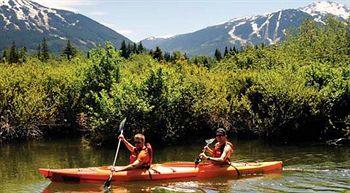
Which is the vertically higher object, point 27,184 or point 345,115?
point 345,115

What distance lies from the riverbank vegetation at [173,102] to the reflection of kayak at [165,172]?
898 centimetres

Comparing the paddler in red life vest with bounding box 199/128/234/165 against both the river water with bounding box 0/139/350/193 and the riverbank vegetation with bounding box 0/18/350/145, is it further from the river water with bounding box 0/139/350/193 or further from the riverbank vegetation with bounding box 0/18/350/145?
the riverbank vegetation with bounding box 0/18/350/145

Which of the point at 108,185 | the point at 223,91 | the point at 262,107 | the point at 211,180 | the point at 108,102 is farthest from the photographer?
the point at 223,91

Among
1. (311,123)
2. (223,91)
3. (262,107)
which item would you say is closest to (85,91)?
(223,91)

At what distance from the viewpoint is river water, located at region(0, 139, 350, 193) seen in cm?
1816

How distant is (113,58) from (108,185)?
707 inches

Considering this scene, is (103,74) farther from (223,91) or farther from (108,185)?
(108,185)

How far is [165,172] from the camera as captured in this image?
19.4m

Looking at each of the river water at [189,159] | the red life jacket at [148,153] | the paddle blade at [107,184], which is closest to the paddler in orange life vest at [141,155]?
the red life jacket at [148,153]

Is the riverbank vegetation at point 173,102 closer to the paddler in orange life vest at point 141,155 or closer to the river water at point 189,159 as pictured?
the river water at point 189,159

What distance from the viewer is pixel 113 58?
35219 millimetres

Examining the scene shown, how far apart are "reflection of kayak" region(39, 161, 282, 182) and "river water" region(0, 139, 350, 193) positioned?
276mm

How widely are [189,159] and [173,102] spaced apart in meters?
5.57

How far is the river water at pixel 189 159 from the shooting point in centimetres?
1816
